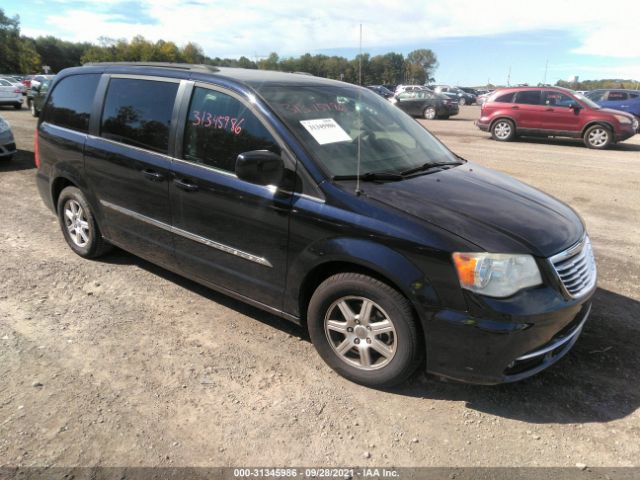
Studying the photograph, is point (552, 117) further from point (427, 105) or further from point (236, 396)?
point (236, 396)

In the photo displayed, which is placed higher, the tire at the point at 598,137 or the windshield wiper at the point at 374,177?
the windshield wiper at the point at 374,177

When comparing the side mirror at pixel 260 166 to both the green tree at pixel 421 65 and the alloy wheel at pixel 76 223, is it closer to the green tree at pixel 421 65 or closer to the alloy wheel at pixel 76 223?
the alloy wheel at pixel 76 223

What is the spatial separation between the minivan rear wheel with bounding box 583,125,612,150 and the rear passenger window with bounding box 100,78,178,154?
13690mm

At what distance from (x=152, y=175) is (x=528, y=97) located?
1413 cm

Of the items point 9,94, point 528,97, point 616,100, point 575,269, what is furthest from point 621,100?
point 9,94

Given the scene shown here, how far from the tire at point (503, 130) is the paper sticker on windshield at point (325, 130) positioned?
13434 millimetres

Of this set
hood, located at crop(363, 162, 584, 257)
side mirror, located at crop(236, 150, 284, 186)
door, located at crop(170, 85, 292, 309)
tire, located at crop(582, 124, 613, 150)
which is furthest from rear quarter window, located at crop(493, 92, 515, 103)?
→ side mirror, located at crop(236, 150, 284, 186)

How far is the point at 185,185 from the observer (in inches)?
132

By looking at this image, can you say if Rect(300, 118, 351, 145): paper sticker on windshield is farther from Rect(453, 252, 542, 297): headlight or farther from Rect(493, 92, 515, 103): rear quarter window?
Rect(493, 92, 515, 103): rear quarter window

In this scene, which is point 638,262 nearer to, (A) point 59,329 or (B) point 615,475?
(B) point 615,475

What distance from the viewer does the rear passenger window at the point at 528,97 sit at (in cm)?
1454

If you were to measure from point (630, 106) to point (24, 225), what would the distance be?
20839 millimetres

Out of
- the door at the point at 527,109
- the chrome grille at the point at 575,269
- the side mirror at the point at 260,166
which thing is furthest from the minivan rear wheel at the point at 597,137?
the side mirror at the point at 260,166

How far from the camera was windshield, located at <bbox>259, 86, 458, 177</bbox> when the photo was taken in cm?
300
